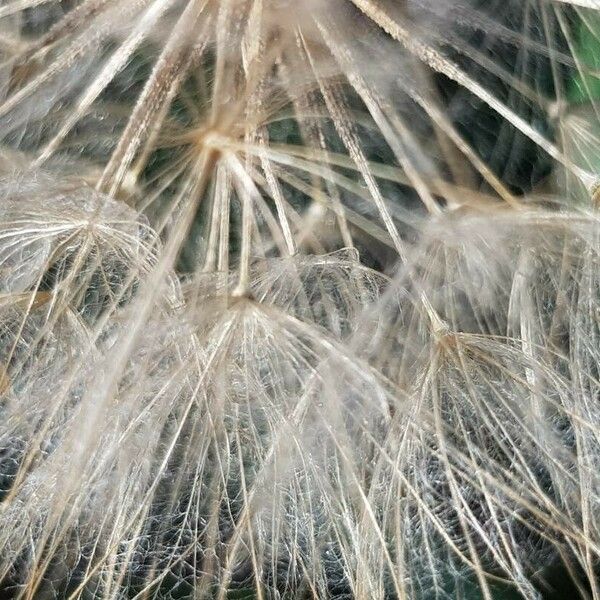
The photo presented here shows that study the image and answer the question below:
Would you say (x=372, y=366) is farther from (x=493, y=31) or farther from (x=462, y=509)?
(x=493, y=31)

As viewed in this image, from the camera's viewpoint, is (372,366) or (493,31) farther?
(493,31)

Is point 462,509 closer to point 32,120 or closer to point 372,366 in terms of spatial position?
point 372,366

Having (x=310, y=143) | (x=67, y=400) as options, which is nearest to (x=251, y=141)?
(x=310, y=143)

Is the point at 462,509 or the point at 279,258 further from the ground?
the point at 279,258

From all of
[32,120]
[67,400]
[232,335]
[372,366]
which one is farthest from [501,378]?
[32,120]

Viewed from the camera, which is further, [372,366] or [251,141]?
[251,141]

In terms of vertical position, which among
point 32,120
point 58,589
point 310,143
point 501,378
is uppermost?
point 32,120
